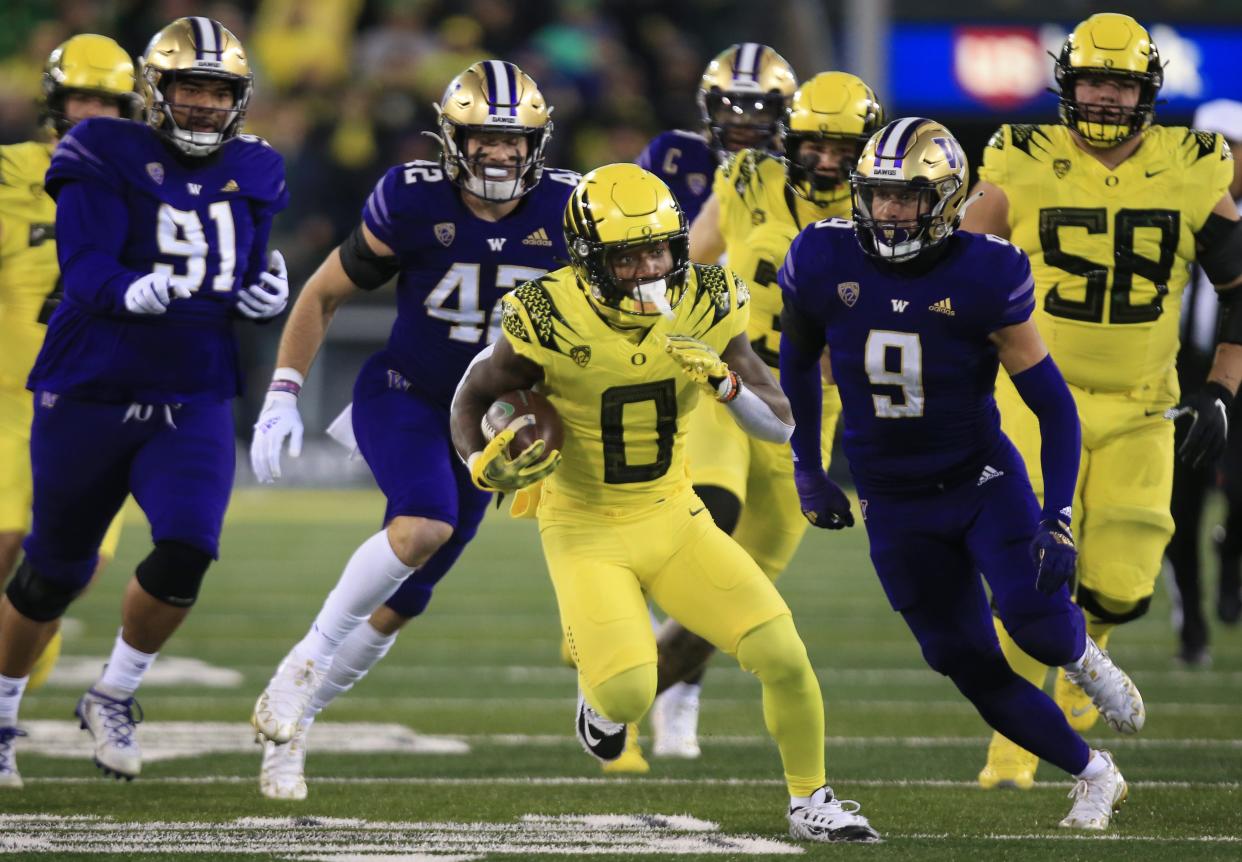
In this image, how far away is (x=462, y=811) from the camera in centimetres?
489

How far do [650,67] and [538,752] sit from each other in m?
10.2

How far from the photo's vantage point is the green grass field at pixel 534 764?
14.4 feet

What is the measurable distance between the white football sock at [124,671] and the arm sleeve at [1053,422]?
7.63 ft

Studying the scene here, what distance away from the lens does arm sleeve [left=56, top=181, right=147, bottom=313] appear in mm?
5031

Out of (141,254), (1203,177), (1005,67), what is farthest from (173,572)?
(1005,67)

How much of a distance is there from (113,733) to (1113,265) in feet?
9.26

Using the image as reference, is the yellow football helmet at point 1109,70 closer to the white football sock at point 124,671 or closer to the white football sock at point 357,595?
the white football sock at point 357,595

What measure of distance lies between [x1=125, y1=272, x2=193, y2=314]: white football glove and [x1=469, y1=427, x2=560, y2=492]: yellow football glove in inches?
41.8

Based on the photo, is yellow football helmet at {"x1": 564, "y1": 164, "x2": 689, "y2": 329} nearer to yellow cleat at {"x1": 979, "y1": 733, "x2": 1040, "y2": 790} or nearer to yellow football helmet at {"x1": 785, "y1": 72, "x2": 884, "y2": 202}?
yellow football helmet at {"x1": 785, "y1": 72, "x2": 884, "y2": 202}

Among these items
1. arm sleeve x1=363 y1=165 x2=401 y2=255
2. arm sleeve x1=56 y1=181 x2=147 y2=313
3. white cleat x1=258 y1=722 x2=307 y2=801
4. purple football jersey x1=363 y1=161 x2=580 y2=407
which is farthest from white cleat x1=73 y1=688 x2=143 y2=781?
arm sleeve x1=363 y1=165 x2=401 y2=255

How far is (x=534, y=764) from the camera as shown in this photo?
229 inches

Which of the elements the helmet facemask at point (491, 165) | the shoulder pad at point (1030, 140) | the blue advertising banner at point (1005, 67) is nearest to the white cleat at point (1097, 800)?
the shoulder pad at point (1030, 140)

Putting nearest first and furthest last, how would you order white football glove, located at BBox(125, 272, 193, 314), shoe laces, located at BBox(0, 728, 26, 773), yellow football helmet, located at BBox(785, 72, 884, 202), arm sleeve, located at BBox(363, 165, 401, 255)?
white football glove, located at BBox(125, 272, 193, 314) → arm sleeve, located at BBox(363, 165, 401, 255) → shoe laces, located at BBox(0, 728, 26, 773) → yellow football helmet, located at BBox(785, 72, 884, 202)

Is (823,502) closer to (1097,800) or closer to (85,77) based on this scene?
(1097,800)
